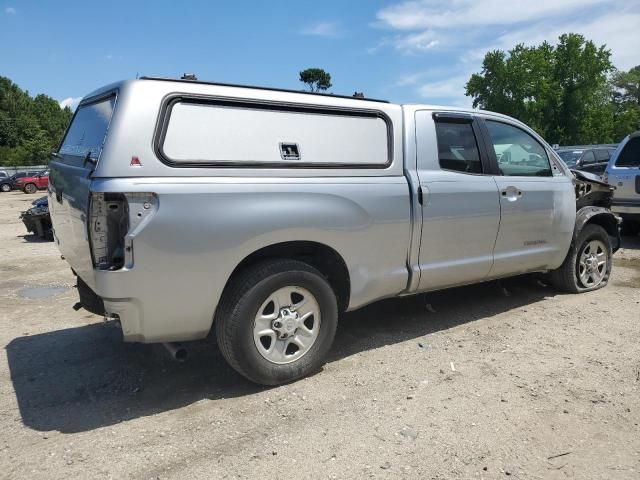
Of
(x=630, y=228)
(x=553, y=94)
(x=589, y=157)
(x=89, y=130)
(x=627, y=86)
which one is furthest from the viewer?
(x=627, y=86)

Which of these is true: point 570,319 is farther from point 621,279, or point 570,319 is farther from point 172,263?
point 172,263

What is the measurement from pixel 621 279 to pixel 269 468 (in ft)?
18.4

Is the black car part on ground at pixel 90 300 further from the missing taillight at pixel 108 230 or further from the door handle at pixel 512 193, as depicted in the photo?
the door handle at pixel 512 193

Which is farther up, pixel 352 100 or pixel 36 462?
pixel 352 100

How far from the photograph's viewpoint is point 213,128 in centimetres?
326

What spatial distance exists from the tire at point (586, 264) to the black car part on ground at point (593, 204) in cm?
12

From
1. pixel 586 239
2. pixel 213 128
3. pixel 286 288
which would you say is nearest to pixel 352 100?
pixel 213 128

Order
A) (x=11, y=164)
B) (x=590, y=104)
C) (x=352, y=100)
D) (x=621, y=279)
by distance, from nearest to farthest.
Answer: (x=352, y=100) → (x=621, y=279) → (x=11, y=164) → (x=590, y=104)

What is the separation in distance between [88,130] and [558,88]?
67372 millimetres

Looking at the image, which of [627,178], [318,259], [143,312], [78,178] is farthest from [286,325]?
[627,178]

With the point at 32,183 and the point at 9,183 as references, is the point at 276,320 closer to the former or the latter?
the point at 32,183

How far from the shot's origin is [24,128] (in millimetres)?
70438

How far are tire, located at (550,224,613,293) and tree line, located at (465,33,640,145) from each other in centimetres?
5838

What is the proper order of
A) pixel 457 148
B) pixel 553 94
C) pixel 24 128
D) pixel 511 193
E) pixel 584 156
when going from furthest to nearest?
pixel 24 128 < pixel 553 94 < pixel 584 156 < pixel 511 193 < pixel 457 148
